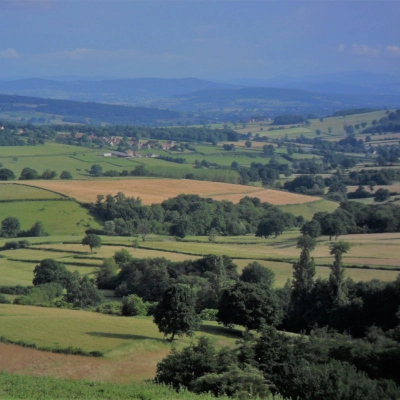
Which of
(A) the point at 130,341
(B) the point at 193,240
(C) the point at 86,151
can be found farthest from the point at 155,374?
(C) the point at 86,151

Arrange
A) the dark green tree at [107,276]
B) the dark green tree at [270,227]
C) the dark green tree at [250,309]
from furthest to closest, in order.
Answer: the dark green tree at [270,227]
the dark green tree at [107,276]
the dark green tree at [250,309]

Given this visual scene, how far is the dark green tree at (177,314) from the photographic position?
1661 inches

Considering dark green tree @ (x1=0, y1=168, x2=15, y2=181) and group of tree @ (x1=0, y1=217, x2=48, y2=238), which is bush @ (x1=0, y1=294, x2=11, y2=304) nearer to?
group of tree @ (x1=0, y1=217, x2=48, y2=238)

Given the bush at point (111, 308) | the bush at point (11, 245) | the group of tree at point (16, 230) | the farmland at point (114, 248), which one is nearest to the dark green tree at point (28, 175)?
the farmland at point (114, 248)

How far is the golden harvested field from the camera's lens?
106000mm

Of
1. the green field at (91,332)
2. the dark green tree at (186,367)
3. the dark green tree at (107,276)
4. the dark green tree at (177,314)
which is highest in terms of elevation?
the dark green tree at (186,367)

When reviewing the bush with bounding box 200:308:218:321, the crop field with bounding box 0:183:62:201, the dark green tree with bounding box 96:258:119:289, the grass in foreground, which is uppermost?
the grass in foreground

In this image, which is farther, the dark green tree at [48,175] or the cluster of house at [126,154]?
the cluster of house at [126,154]

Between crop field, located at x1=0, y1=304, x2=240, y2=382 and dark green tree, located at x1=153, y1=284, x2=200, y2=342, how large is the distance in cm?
58

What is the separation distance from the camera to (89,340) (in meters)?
40.7

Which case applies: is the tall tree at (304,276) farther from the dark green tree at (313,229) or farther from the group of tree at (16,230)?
the group of tree at (16,230)

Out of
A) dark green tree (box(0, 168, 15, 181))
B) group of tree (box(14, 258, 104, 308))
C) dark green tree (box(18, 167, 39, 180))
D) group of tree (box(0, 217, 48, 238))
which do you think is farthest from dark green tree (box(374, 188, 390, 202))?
group of tree (box(14, 258, 104, 308))

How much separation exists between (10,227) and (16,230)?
662 millimetres

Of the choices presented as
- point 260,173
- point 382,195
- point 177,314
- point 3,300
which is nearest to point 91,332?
point 177,314
